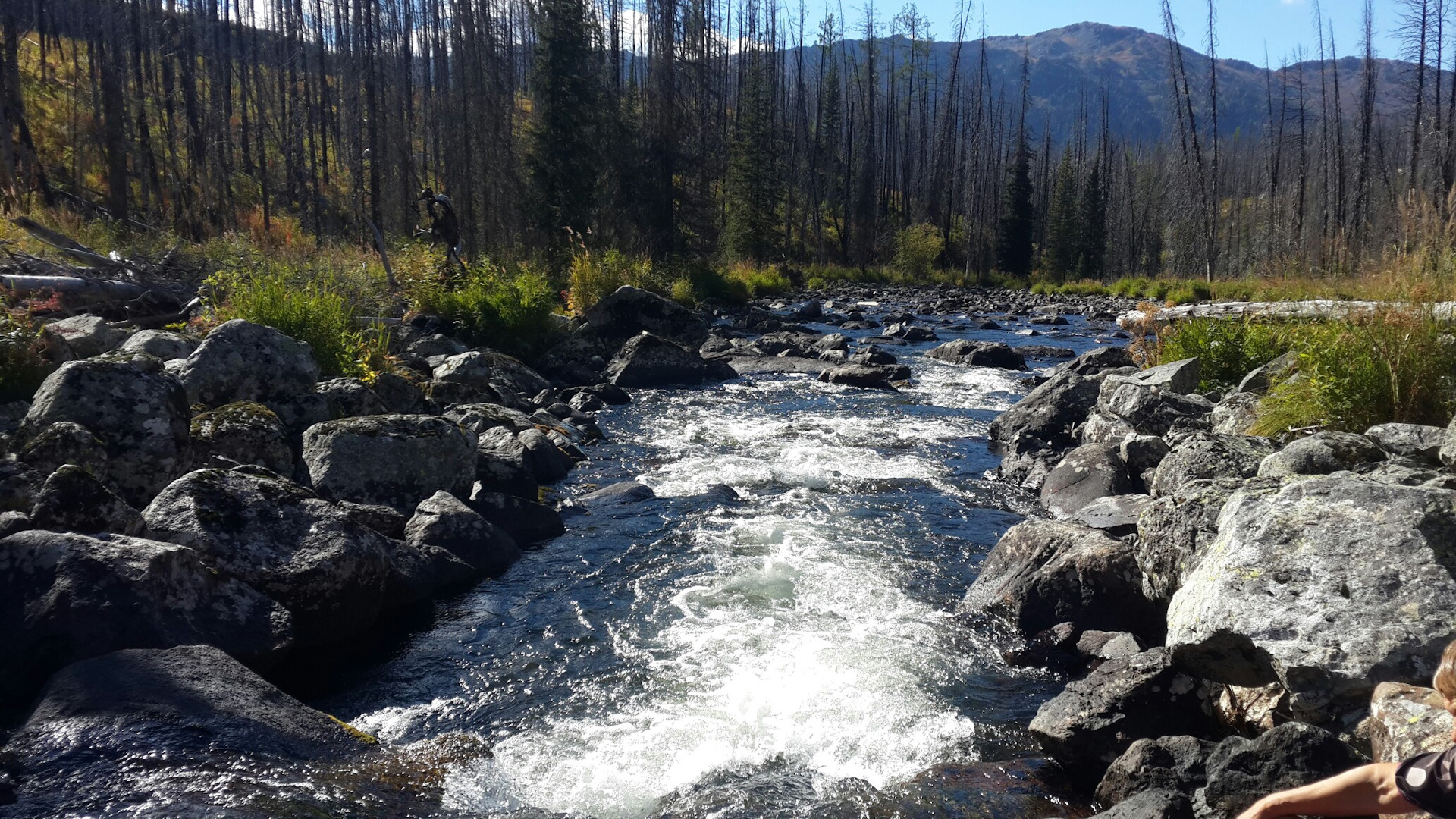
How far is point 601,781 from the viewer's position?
4523mm

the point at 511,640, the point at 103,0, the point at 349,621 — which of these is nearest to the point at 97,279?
the point at 349,621

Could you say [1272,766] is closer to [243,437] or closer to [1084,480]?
[1084,480]

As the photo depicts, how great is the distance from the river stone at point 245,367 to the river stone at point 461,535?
2096mm

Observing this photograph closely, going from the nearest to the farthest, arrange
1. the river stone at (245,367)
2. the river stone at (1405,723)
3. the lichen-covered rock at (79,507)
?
the river stone at (1405,723), the lichen-covered rock at (79,507), the river stone at (245,367)

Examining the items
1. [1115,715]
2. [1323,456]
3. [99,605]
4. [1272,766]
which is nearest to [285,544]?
[99,605]

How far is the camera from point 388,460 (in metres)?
7.95

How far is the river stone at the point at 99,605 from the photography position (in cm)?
432

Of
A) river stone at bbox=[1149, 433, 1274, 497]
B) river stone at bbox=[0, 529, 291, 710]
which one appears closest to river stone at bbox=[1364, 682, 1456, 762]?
river stone at bbox=[1149, 433, 1274, 497]

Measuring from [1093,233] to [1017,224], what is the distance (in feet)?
18.2

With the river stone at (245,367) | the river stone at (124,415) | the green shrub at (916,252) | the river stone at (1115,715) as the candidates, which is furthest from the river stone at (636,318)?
the green shrub at (916,252)

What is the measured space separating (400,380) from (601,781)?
772 cm

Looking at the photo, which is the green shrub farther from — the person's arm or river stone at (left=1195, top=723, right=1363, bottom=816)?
the person's arm

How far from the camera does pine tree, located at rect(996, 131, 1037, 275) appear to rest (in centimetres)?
5500

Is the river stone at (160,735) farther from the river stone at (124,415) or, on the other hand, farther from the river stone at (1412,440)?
the river stone at (1412,440)
